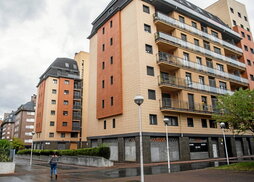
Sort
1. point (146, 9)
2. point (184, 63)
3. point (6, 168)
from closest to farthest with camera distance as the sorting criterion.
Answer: point (6, 168), point (146, 9), point (184, 63)

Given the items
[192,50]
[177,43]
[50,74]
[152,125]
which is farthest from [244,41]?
[50,74]

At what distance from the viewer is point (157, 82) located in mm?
26953

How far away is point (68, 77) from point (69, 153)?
3198cm

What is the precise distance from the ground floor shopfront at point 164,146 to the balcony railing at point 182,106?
3.28 m

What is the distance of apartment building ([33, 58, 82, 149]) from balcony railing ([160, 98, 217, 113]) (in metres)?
33.8

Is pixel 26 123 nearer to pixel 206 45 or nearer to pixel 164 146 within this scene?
pixel 164 146

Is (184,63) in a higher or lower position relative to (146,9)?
lower

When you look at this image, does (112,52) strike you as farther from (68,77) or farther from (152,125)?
(68,77)

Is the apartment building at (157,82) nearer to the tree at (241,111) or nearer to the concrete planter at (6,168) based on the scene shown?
the tree at (241,111)

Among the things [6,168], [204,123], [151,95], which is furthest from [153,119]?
[6,168]

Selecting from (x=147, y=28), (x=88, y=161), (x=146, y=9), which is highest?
(x=146, y=9)

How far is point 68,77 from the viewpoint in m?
57.3

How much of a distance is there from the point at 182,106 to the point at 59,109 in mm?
35969

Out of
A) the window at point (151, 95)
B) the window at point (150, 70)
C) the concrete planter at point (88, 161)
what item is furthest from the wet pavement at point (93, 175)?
the window at point (150, 70)
